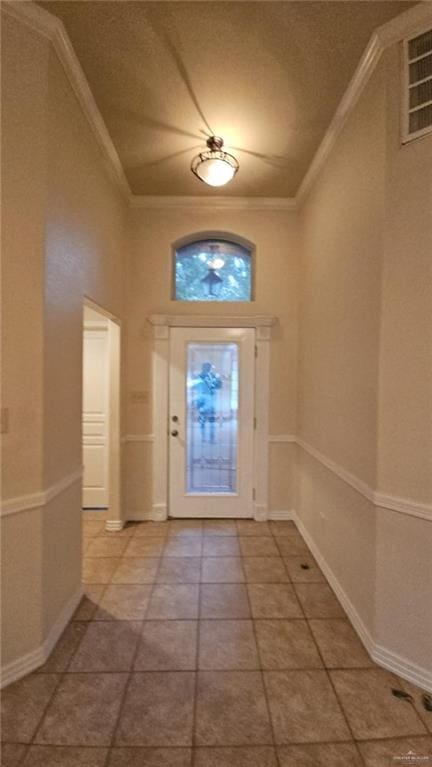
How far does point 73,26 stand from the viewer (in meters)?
1.77

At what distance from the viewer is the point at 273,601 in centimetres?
229

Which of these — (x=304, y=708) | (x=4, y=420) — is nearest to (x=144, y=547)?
(x=304, y=708)

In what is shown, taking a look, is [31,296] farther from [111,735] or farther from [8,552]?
[111,735]

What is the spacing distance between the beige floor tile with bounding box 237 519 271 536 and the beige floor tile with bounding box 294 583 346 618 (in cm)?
84

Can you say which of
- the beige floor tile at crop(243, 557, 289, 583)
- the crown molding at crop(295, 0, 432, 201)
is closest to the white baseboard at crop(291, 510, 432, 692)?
the beige floor tile at crop(243, 557, 289, 583)

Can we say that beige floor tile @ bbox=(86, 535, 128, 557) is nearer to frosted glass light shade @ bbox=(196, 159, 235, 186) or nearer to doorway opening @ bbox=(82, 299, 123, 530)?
doorway opening @ bbox=(82, 299, 123, 530)

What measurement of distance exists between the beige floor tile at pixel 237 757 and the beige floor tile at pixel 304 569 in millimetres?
1198

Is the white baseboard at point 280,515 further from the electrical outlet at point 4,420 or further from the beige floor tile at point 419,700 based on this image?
the electrical outlet at point 4,420

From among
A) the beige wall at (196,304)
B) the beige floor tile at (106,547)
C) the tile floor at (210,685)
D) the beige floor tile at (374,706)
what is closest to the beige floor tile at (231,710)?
the tile floor at (210,685)

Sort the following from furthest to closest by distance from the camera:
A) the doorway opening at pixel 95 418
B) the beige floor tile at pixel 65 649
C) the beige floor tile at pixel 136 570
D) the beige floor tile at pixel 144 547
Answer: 1. the doorway opening at pixel 95 418
2. the beige floor tile at pixel 144 547
3. the beige floor tile at pixel 136 570
4. the beige floor tile at pixel 65 649

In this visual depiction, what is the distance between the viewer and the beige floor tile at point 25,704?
1443 millimetres

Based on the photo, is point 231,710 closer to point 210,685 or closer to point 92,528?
point 210,685

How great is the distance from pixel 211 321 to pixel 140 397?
102cm

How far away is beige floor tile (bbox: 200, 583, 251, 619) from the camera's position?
2.17 metres
